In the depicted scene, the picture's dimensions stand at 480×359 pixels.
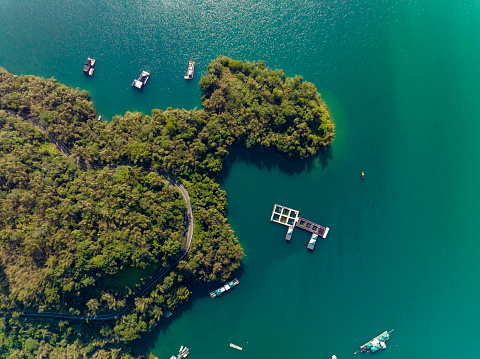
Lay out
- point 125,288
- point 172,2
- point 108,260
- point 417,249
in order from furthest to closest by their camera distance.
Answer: point 172,2
point 417,249
point 125,288
point 108,260

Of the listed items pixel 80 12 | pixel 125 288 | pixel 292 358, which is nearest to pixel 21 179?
pixel 125 288

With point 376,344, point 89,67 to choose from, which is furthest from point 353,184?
point 89,67

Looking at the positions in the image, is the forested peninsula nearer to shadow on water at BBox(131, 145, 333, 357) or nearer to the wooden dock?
shadow on water at BBox(131, 145, 333, 357)

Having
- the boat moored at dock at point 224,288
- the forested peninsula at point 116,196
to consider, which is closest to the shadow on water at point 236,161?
the boat moored at dock at point 224,288

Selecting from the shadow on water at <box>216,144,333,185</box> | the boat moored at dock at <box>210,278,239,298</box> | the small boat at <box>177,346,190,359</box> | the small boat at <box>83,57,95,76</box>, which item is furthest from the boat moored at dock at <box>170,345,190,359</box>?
the small boat at <box>83,57,95,76</box>

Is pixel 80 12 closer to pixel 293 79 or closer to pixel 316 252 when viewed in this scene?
pixel 293 79

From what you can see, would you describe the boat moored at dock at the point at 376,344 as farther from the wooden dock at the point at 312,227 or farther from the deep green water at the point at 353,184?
the wooden dock at the point at 312,227
